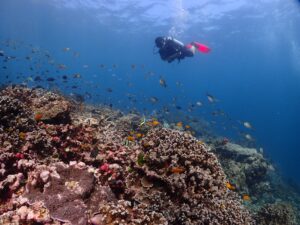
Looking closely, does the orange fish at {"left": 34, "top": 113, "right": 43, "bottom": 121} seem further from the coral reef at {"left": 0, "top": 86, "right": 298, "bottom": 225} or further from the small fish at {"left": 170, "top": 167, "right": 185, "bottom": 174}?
the small fish at {"left": 170, "top": 167, "right": 185, "bottom": 174}

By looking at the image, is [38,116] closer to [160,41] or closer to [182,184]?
[182,184]

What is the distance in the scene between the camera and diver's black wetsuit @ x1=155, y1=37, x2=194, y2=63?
529 inches

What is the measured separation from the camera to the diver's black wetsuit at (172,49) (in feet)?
44.1

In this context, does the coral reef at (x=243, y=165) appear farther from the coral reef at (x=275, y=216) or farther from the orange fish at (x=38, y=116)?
the orange fish at (x=38, y=116)

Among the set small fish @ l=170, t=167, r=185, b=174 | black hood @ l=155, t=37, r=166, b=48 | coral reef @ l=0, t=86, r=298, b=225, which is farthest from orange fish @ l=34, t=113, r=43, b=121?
black hood @ l=155, t=37, r=166, b=48

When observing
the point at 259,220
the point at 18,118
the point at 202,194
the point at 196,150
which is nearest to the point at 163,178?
the point at 202,194

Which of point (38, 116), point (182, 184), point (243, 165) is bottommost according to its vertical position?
point (182, 184)

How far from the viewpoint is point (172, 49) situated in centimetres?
1349

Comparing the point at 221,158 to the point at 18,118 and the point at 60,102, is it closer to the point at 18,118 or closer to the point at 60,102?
the point at 60,102

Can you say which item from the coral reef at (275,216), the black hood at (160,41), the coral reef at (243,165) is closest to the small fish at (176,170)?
the coral reef at (275,216)

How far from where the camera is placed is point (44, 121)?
326 inches

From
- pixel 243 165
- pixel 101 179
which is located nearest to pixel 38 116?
pixel 101 179

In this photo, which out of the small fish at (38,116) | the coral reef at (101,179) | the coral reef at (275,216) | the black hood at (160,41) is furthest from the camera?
the black hood at (160,41)

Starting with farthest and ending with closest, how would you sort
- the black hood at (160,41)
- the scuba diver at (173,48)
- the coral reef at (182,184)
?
the black hood at (160,41)
the scuba diver at (173,48)
the coral reef at (182,184)
